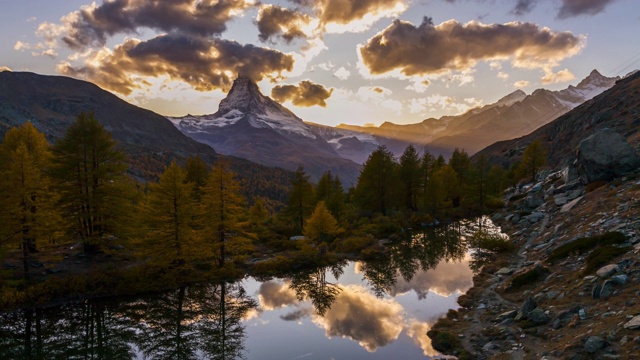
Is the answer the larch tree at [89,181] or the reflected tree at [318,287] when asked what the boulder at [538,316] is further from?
the larch tree at [89,181]

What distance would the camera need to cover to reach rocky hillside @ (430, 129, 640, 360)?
48.9 ft

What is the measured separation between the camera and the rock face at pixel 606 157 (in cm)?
3606

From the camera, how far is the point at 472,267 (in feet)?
125

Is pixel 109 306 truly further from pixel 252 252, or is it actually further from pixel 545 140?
pixel 545 140

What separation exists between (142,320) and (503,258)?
34.1 meters

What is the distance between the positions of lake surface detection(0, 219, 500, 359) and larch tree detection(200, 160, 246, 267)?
528 centimetres

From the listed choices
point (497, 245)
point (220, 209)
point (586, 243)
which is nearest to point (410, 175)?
point (497, 245)

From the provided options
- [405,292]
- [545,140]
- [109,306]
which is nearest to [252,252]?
[109,306]

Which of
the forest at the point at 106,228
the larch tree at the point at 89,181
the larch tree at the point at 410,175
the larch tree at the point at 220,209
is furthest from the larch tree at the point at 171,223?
the larch tree at the point at 410,175

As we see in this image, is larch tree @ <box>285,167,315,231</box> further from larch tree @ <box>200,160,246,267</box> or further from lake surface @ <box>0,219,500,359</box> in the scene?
lake surface @ <box>0,219,500,359</box>

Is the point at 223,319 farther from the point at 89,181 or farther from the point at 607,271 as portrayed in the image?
the point at 607,271

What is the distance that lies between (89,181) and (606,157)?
55.2 metres

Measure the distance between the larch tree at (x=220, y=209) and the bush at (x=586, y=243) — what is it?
98.4 ft

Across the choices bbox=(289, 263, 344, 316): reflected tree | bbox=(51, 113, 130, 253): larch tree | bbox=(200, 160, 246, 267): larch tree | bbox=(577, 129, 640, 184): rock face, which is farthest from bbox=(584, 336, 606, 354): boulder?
bbox=(51, 113, 130, 253): larch tree
